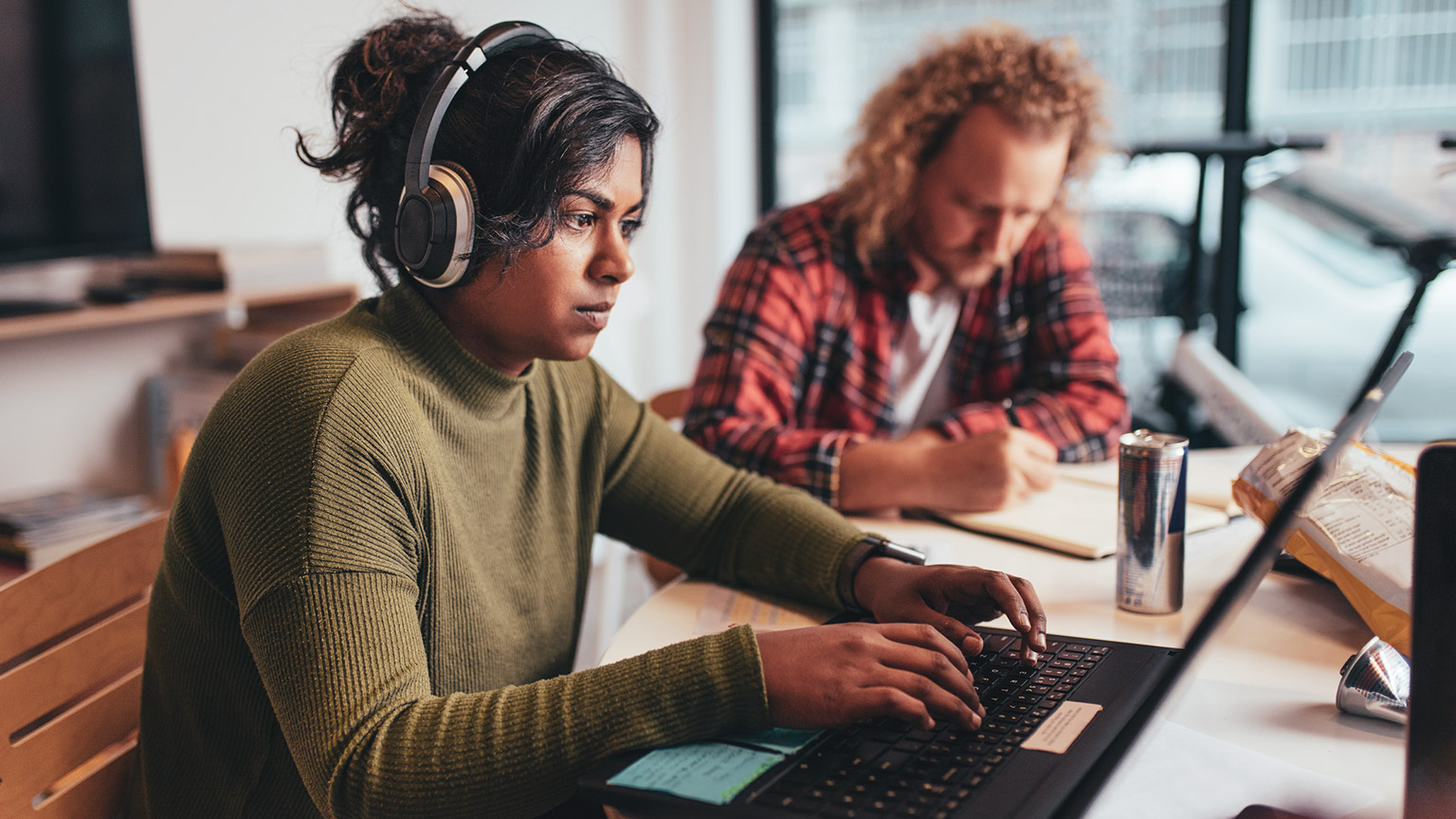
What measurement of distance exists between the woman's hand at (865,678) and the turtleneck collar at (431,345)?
1.12 feet

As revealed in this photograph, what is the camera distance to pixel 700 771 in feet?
2.27

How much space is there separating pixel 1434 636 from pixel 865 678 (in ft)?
1.05

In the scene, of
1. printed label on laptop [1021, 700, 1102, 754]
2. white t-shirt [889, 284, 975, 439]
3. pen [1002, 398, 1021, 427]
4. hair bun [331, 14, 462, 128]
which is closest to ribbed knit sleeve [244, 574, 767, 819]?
printed label on laptop [1021, 700, 1102, 754]

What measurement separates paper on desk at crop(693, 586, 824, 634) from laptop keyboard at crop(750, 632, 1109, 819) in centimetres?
24

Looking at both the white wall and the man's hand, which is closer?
the man's hand

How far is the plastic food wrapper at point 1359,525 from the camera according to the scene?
89 centimetres

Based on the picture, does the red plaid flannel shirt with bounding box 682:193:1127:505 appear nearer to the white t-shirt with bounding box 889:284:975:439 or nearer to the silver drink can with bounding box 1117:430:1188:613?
the white t-shirt with bounding box 889:284:975:439

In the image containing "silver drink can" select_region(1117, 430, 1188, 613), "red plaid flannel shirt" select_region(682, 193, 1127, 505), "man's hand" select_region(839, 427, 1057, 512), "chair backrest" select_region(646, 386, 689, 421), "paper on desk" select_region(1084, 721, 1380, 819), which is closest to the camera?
"paper on desk" select_region(1084, 721, 1380, 819)

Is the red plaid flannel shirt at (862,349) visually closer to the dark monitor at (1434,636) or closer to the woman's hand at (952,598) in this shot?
the woman's hand at (952,598)

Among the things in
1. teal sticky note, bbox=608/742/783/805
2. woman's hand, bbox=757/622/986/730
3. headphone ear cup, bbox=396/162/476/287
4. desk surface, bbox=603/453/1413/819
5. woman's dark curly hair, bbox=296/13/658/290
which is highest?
woman's dark curly hair, bbox=296/13/658/290

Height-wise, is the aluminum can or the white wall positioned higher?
the white wall

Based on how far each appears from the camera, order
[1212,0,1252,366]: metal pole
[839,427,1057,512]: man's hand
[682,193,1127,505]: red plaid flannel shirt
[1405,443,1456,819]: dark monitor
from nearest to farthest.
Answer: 1. [1405,443,1456,819]: dark monitor
2. [839,427,1057,512]: man's hand
3. [682,193,1127,505]: red plaid flannel shirt
4. [1212,0,1252,366]: metal pole

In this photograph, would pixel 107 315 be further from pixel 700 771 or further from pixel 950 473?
pixel 700 771

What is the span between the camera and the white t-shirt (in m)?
1.68
